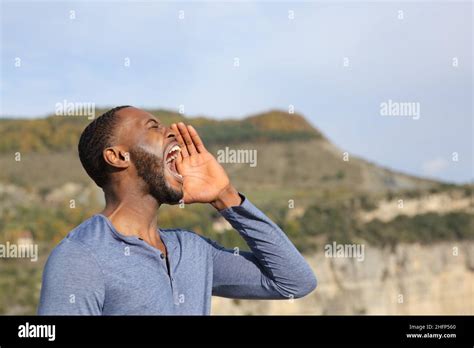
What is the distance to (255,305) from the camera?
28.7 metres

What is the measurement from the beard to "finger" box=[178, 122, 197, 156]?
A: 26 centimetres

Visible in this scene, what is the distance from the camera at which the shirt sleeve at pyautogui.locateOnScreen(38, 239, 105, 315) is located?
2861mm

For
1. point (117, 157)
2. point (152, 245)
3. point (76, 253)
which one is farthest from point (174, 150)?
point (76, 253)

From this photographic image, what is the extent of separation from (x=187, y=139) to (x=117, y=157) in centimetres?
42

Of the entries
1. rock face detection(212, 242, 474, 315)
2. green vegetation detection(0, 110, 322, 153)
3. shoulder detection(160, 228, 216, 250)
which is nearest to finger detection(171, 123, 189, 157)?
shoulder detection(160, 228, 216, 250)

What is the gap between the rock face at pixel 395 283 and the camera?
32.2 metres

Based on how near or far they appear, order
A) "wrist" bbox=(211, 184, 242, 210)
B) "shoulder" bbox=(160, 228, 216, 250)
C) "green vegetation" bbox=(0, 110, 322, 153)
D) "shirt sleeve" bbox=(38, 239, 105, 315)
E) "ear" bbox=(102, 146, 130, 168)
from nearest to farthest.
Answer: "shirt sleeve" bbox=(38, 239, 105, 315)
"ear" bbox=(102, 146, 130, 168)
"shoulder" bbox=(160, 228, 216, 250)
"wrist" bbox=(211, 184, 242, 210)
"green vegetation" bbox=(0, 110, 322, 153)

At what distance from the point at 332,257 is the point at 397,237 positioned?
4153 millimetres

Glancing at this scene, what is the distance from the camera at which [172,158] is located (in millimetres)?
3480

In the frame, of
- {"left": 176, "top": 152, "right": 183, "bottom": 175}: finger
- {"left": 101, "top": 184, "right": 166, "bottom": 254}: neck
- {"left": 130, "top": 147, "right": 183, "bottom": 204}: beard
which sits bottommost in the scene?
{"left": 101, "top": 184, "right": 166, "bottom": 254}: neck

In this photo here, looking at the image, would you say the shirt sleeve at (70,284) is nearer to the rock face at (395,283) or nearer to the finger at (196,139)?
the finger at (196,139)

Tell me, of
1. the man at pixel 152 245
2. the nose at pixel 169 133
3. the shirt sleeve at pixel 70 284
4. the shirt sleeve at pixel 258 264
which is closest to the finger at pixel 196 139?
the man at pixel 152 245

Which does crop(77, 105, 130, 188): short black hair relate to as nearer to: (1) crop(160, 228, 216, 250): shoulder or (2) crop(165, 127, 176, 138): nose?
(2) crop(165, 127, 176, 138): nose
